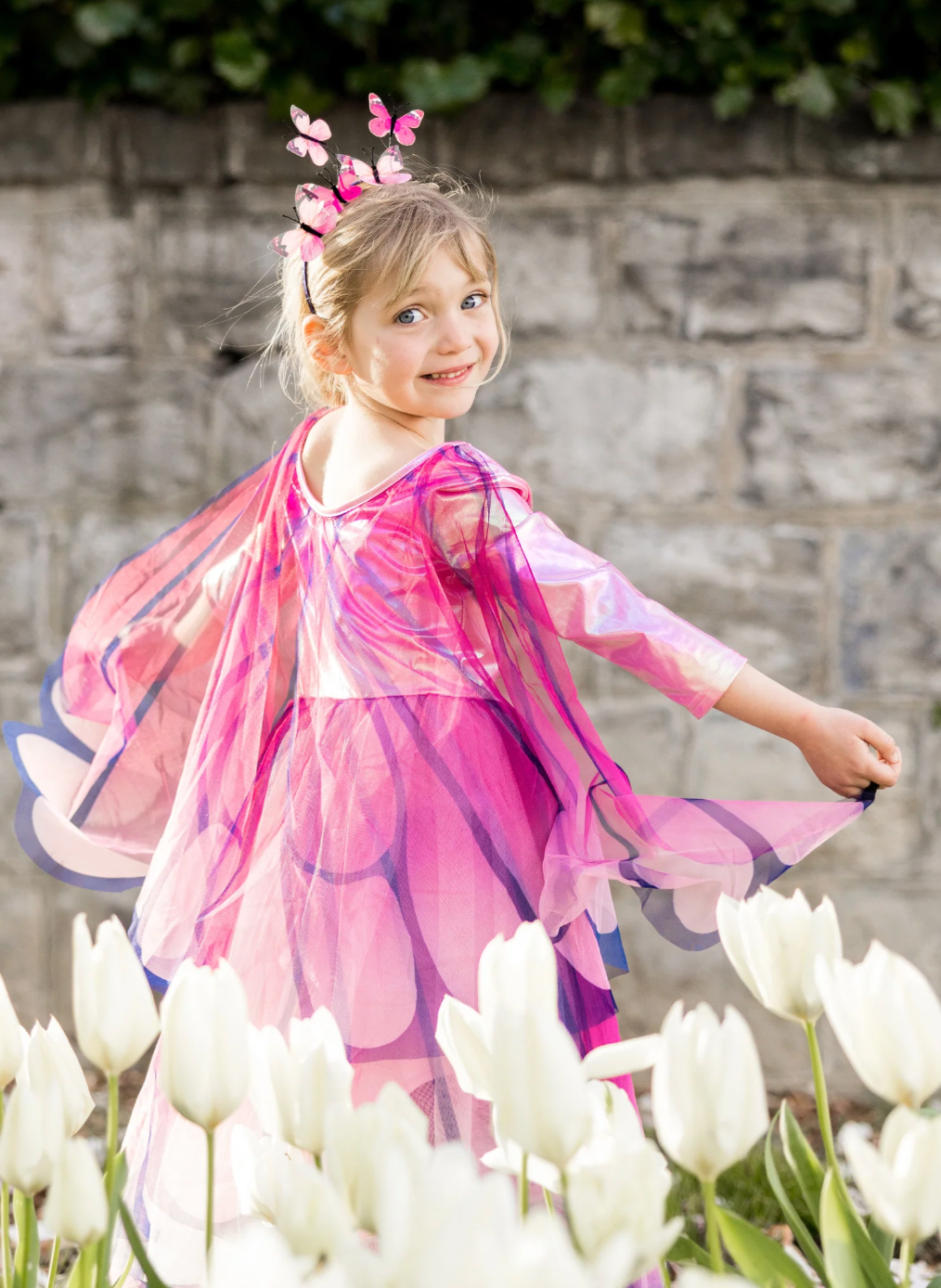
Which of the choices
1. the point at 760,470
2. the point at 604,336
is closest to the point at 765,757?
the point at 760,470

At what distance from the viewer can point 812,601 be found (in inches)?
92.0

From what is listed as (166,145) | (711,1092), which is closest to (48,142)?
(166,145)

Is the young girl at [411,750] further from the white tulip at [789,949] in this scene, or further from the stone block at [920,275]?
the stone block at [920,275]

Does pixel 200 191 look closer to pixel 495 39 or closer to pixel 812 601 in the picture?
pixel 495 39

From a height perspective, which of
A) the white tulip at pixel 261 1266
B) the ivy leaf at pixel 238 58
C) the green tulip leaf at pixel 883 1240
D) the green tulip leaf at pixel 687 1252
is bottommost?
the green tulip leaf at pixel 687 1252

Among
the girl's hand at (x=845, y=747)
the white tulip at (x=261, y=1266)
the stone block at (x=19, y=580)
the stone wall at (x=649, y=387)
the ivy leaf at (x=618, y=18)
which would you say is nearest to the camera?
the white tulip at (x=261, y=1266)

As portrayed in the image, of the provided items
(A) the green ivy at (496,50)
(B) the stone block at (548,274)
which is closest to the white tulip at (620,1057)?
(B) the stone block at (548,274)

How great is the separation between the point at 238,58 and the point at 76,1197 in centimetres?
211

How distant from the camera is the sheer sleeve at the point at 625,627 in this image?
4.10 ft

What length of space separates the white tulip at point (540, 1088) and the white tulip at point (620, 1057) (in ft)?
0.27

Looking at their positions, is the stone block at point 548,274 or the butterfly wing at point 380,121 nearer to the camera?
the butterfly wing at point 380,121

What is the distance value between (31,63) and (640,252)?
1203mm

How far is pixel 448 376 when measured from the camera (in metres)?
1.40

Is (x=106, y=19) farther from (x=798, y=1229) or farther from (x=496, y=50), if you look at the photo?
(x=798, y=1229)
